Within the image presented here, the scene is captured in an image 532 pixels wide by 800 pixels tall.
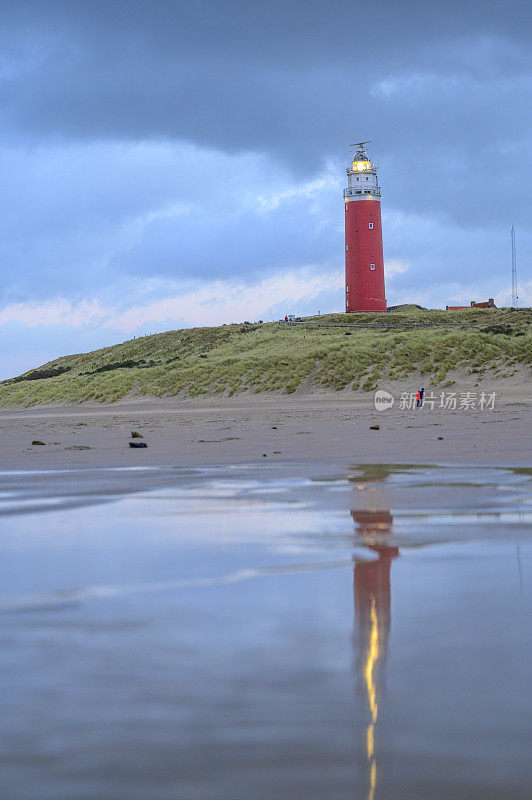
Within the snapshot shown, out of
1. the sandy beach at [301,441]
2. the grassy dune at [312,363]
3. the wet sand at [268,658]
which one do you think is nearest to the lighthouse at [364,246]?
the grassy dune at [312,363]

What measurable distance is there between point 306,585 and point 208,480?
16.7 ft

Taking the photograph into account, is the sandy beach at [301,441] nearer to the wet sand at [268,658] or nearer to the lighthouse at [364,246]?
the wet sand at [268,658]

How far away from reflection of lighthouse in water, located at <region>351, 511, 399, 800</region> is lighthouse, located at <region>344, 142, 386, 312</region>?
59493mm

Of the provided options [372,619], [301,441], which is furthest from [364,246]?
[372,619]

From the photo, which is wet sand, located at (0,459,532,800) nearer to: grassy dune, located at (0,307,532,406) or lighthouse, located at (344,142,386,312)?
grassy dune, located at (0,307,532,406)

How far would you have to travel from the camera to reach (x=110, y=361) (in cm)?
6506

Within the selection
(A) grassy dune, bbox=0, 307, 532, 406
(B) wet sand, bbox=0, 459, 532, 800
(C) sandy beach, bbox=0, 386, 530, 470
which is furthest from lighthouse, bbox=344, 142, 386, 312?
(B) wet sand, bbox=0, 459, 532, 800

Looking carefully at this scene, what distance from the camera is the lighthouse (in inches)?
2511

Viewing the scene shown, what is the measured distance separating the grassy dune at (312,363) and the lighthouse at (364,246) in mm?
5834

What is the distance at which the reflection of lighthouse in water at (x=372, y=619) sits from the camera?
7.88 ft

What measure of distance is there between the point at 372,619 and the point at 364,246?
61518mm

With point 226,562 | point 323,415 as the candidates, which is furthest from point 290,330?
point 226,562

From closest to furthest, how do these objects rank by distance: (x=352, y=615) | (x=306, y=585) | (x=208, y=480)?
(x=352, y=615) < (x=306, y=585) < (x=208, y=480)

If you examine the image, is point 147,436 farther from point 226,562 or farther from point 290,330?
point 290,330
